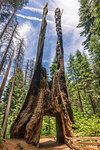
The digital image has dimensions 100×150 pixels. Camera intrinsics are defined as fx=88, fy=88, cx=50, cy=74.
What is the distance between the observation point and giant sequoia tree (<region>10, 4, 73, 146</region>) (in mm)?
6000

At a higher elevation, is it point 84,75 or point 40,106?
point 84,75

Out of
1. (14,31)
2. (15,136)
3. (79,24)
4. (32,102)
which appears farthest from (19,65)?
(79,24)

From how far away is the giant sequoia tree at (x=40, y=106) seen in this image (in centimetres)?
600

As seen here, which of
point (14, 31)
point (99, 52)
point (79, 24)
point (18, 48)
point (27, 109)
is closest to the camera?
point (27, 109)

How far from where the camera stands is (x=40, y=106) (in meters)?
6.89

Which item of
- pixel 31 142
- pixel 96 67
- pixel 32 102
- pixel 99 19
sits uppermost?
pixel 99 19

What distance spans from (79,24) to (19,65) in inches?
586

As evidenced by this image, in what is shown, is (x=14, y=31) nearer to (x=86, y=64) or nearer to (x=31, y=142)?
(x=31, y=142)

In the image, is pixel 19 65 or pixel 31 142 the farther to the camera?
pixel 19 65

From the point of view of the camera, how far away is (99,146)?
3521mm

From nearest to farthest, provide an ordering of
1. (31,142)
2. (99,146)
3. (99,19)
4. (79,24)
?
(99,146), (31,142), (99,19), (79,24)

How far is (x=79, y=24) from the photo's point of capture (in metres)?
18.0

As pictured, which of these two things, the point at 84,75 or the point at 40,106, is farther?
the point at 84,75

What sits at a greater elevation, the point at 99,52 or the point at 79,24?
the point at 79,24
